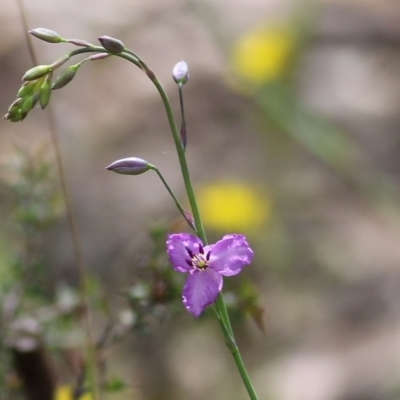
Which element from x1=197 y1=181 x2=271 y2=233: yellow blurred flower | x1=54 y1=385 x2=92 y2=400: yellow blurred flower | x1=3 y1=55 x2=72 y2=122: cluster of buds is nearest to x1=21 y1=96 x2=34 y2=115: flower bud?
x1=3 y1=55 x2=72 y2=122: cluster of buds

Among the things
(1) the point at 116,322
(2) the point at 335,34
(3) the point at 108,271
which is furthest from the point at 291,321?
(2) the point at 335,34

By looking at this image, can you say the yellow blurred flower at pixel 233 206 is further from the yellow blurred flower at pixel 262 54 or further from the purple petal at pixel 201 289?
the purple petal at pixel 201 289

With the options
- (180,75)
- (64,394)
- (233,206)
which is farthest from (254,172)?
(180,75)

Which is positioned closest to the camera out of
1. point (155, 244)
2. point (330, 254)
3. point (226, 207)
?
point (155, 244)

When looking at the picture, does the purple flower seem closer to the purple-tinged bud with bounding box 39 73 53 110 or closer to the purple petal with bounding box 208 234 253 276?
the purple petal with bounding box 208 234 253 276

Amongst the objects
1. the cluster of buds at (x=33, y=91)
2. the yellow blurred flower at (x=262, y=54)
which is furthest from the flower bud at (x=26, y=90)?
the yellow blurred flower at (x=262, y=54)

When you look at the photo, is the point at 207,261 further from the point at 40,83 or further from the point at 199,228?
the point at 40,83

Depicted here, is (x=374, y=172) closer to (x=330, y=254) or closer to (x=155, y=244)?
(x=330, y=254)
